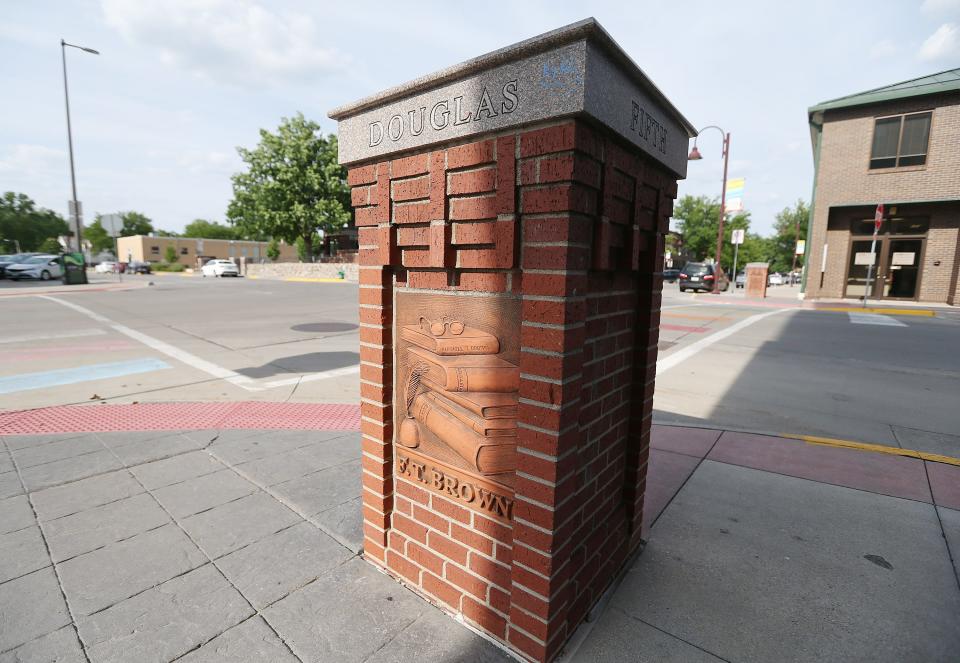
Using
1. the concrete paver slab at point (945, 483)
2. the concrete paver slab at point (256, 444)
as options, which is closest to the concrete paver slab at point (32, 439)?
the concrete paver slab at point (256, 444)

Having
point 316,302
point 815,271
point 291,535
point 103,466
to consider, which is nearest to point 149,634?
point 291,535

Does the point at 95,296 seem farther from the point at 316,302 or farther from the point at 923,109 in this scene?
the point at 923,109

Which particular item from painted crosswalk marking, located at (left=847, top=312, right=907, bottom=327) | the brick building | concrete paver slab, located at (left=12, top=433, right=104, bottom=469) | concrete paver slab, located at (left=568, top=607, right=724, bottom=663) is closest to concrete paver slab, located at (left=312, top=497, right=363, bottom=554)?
concrete paver slab, located at (left=568, top=607, right=724, bottom=663)

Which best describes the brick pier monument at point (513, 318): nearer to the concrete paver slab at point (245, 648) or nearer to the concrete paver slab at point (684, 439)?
the concrete paver slab at point (245, 648)

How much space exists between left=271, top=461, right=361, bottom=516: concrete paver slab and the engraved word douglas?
2.38 m

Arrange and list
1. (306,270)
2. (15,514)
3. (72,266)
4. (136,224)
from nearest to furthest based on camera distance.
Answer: (15,514), (72,266), (306,270), (136,224)

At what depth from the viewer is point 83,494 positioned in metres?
3.33

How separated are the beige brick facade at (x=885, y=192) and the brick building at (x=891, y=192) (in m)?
0.03

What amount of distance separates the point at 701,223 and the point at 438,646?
69.3 metres

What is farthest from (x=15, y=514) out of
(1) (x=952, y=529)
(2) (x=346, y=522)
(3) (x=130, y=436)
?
(1) (x=952, y=529)

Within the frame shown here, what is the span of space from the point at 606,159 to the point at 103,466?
4350 millimetres

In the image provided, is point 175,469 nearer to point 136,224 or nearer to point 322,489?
point 322,489

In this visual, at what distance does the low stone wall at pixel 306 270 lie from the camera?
36125 millimetres

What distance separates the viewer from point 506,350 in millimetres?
1949
